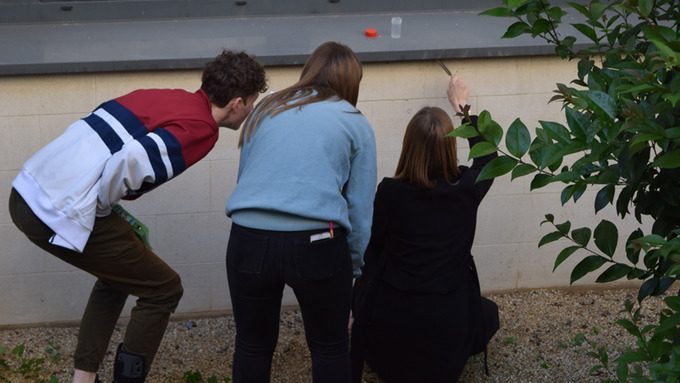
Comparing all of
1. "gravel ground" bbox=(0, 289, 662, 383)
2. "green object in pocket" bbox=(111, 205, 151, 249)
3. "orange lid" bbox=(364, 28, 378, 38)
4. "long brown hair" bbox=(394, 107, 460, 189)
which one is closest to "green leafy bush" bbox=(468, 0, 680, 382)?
"long brown hair" bbox=(394, 107, 460, 189)

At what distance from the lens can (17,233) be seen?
5035 mm

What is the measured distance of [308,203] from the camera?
3611 mm

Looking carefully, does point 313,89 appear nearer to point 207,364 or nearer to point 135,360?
point 135,360

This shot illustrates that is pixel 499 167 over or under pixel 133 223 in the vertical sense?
over

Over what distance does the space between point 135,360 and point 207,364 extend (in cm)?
82

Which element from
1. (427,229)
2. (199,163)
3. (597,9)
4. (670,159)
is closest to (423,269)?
(427,229)

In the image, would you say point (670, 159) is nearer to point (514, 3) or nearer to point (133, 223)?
point (514, 3)

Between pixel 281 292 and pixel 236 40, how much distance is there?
198 centimetres

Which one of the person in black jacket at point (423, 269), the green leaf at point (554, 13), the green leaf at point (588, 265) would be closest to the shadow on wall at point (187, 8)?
the person in black jacket at point (423, 269)

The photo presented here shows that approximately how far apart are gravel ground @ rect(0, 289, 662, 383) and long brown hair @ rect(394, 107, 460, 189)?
1.14 metres

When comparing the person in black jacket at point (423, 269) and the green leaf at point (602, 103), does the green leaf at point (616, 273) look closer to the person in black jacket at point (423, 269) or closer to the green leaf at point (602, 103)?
the green leaf at point (602, 103)

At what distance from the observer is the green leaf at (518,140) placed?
222 centimetres

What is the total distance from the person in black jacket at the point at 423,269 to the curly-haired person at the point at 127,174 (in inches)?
28.1

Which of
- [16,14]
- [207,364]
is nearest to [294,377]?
[207,364]
